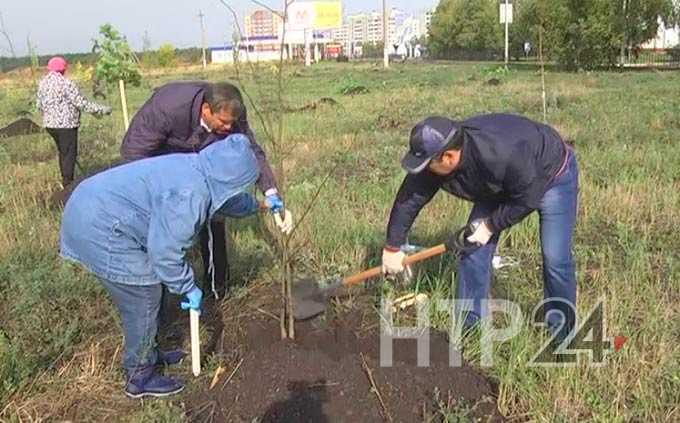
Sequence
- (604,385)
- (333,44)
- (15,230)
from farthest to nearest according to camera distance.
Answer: (333,44), (15,230), (604,385)

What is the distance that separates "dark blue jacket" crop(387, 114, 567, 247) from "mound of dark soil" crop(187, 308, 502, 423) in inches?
27.2

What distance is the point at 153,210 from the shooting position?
2670mm

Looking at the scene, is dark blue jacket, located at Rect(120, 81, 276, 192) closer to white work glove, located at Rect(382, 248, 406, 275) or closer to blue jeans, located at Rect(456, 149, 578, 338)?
white work glove, located at Rect(382, 248, 406, 275)

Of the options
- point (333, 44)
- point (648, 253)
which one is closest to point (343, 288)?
point (648, 253)

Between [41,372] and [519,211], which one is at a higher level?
[519,211]

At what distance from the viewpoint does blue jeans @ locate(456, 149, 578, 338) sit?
10.5 ft

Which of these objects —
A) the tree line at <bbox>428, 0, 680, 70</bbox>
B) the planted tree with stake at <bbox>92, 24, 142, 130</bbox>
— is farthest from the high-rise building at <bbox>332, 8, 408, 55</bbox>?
the planted tree with stake at <bbox>92, 24, 142, 130</bbox>

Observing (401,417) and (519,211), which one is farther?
(519,211)

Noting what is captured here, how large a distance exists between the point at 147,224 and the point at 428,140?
1227 mm

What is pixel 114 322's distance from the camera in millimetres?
3584

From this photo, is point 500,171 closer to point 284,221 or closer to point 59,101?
point 284,221

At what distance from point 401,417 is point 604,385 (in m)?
0.90

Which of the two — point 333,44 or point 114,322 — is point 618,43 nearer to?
point 114,322

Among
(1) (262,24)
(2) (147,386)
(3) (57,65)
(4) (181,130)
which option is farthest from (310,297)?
(3) (57,65)
